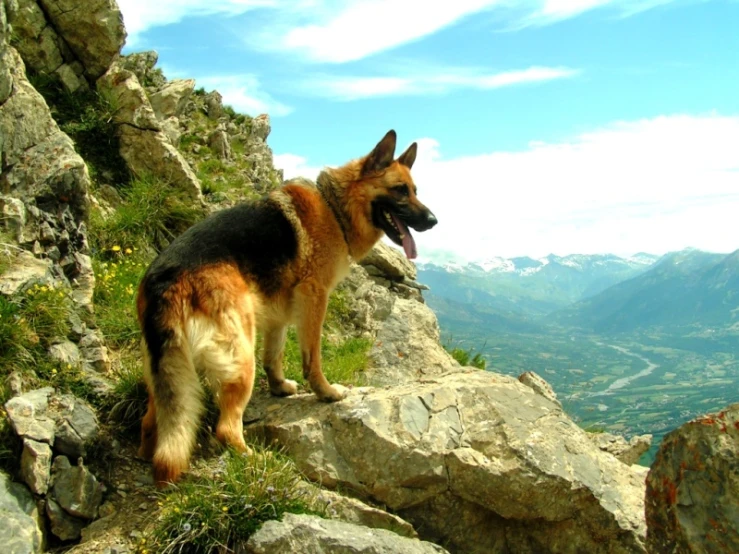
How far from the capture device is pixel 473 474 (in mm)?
6023

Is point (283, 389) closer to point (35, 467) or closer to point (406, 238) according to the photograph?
point (406, 238)

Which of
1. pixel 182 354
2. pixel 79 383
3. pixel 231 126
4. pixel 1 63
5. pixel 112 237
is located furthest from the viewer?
pixel 231 126

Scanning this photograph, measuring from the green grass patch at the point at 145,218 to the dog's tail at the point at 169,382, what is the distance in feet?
15.9

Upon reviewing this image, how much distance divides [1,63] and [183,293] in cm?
504

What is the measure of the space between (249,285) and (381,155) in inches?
101

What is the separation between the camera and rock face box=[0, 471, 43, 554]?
436 centimetres

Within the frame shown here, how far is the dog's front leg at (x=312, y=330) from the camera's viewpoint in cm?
664

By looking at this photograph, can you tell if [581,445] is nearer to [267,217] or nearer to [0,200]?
[267,217]

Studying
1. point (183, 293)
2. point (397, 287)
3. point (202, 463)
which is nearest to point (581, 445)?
point (202, 463)

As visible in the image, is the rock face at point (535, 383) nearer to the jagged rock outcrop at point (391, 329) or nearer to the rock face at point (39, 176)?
the jagged rock outcrop at point (391, 329)

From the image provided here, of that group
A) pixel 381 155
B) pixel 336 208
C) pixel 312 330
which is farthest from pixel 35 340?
pixel 381 155

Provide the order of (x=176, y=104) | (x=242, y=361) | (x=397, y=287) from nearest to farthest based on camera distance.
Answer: (x=242, y=361), (x=397, y=287), (x=176, y=104)

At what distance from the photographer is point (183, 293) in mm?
5438

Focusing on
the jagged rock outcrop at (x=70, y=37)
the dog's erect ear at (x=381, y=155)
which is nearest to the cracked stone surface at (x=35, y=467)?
the dog's erect ear at (x=381, y=155)
